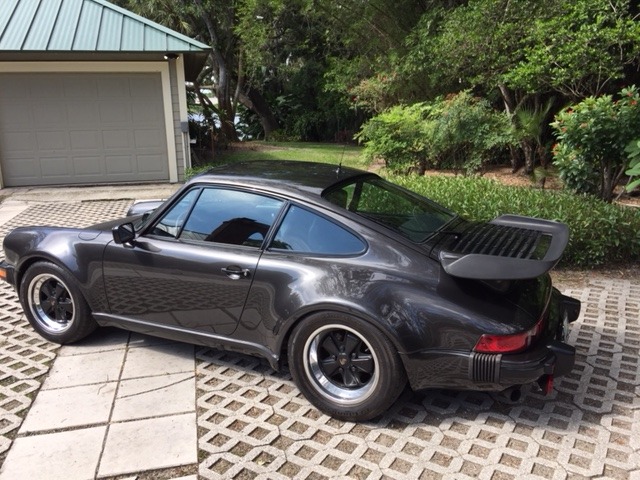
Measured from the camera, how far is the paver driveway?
2.66 m

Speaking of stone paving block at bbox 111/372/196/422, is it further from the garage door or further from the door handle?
the garage door

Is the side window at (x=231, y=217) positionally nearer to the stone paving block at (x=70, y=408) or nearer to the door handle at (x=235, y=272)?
→ the door handle at (x=235, y=272)

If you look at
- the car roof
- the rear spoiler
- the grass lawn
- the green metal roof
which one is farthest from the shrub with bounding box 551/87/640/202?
the grass lawn

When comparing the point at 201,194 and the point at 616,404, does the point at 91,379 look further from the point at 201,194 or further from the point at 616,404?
the point at 616,404

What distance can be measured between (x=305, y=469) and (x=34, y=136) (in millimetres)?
10691

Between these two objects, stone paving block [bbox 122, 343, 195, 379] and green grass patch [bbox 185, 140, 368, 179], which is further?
green grass patch [bbox 185, 140, 368, 179]

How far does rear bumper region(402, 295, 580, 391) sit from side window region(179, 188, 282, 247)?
3.96 feet

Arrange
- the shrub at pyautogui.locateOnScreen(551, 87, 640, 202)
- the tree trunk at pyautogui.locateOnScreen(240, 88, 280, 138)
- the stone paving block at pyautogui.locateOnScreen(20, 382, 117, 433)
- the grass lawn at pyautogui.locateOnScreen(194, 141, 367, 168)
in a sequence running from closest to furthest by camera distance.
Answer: the stone paving block at pyautogui.locateOnScreen(20, 382, 117, 433)
the shrub at pyautogui.locateOnScreen(551, 87, 640, 202)
the grass lawn at pyautogui.locateOnScreen(194, 141, 367, 168)
the tree trunk at pyautogui.locateOnScreen(240, 88, 280, 138)

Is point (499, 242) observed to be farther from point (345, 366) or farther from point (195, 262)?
point (195, 262)

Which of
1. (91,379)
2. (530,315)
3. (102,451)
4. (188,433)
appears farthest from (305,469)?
(91,379)

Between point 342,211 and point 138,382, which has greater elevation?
point 342,211

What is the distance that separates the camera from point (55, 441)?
9.59 feet

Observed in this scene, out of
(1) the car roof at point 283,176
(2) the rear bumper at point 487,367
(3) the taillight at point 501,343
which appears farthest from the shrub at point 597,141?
(3) the taillight at point 501,343

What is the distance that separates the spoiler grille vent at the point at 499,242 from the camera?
9.69 feet
